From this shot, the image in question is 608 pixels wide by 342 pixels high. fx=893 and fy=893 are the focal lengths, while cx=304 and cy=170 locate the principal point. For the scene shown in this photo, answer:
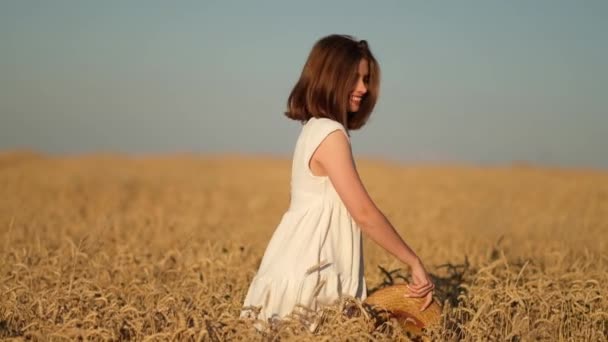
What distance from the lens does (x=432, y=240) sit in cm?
920

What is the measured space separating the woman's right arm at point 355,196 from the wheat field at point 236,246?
0.91ft

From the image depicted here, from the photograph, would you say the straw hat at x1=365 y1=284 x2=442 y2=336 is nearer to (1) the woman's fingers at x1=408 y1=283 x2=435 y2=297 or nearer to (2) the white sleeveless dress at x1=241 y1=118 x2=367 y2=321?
(1) the woman's fingers at x1=408 y1=283 x2=435 y2=297

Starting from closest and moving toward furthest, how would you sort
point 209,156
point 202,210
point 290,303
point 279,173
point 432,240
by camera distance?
point 290,303 → point 432,240 → point 202,210 → point 279,173 → point 209,156

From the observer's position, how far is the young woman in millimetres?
3617

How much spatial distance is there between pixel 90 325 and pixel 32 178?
11.9m

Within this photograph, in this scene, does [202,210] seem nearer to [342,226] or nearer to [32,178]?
[32,178]

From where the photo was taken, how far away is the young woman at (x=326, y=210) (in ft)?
11.9

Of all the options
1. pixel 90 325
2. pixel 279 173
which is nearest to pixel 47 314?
pixel 90 325

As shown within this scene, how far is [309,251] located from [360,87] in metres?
0.72

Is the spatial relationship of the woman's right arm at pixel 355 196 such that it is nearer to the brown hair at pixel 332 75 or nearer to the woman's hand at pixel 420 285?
the woman's hand at pixel 420 285

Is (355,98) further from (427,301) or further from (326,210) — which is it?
(427,301)

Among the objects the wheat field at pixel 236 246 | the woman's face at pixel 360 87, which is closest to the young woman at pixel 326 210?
the woman's face at pixel 360 87

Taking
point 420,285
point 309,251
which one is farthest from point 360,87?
point 420,285

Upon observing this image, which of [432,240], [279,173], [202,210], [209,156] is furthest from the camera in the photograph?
[209,156]
